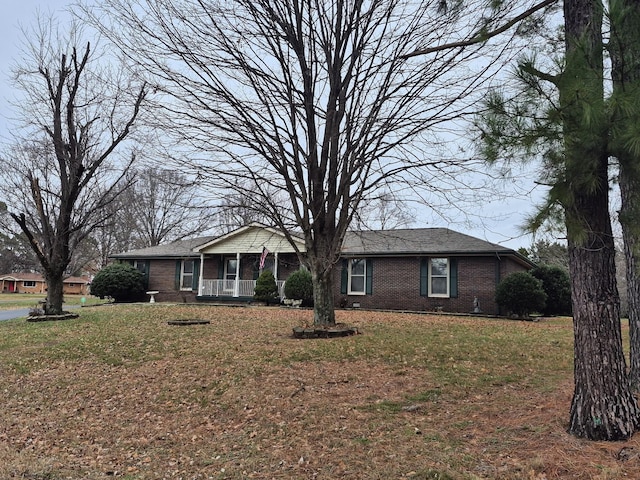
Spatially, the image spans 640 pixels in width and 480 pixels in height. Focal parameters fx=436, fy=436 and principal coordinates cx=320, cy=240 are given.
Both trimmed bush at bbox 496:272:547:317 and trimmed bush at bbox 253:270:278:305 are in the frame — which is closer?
trimmed bush at bbox 496:272:547:317

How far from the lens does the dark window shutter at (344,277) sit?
18.6m

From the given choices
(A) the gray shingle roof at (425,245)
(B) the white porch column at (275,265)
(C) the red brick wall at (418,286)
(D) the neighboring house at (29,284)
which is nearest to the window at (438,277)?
(C) the red brick wall at (418,286)

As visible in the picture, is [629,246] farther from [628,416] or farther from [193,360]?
[193,360]

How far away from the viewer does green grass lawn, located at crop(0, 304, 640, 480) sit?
3547 mm

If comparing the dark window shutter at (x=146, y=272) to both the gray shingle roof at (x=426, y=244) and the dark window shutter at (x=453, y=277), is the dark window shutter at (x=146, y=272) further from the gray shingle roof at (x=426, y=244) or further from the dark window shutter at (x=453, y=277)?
the dark window shutter at (x=453, y=277)

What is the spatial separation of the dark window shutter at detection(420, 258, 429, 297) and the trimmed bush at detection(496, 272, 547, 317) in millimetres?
2927

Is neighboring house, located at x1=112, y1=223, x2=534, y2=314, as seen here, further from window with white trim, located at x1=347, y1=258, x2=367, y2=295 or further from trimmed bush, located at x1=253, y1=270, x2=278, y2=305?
trimmed bush, located at x1=253, y1=270, x2=278, y2=305

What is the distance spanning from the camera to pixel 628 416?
344 cm

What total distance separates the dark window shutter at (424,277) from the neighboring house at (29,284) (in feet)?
165

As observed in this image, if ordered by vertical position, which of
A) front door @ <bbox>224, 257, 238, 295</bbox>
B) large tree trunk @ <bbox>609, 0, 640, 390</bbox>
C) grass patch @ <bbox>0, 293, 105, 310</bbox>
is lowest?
grass patch @ <bbox>0, 293, 105, 310</bbox>

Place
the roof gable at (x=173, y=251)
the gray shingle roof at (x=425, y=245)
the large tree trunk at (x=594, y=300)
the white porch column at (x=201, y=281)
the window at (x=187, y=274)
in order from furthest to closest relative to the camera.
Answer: the window at (x=187, y=274) → the roof gable at (x=173, y=251) → the white porch column at (x=201, y=281) → the gray shingle roof at (x=425, y=245) → the large tree trunk at (x=594, y=300)

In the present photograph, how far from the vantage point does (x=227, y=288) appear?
21391 millimetres

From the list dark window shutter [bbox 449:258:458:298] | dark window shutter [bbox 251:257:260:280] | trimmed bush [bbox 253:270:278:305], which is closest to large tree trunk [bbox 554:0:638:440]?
dark window shutter [bbox 449:258:458:298]

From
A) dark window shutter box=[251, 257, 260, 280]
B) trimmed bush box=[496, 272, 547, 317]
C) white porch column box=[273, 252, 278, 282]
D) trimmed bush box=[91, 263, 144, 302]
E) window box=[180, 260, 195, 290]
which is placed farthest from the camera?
window box=[180, 260, 195, 290]
